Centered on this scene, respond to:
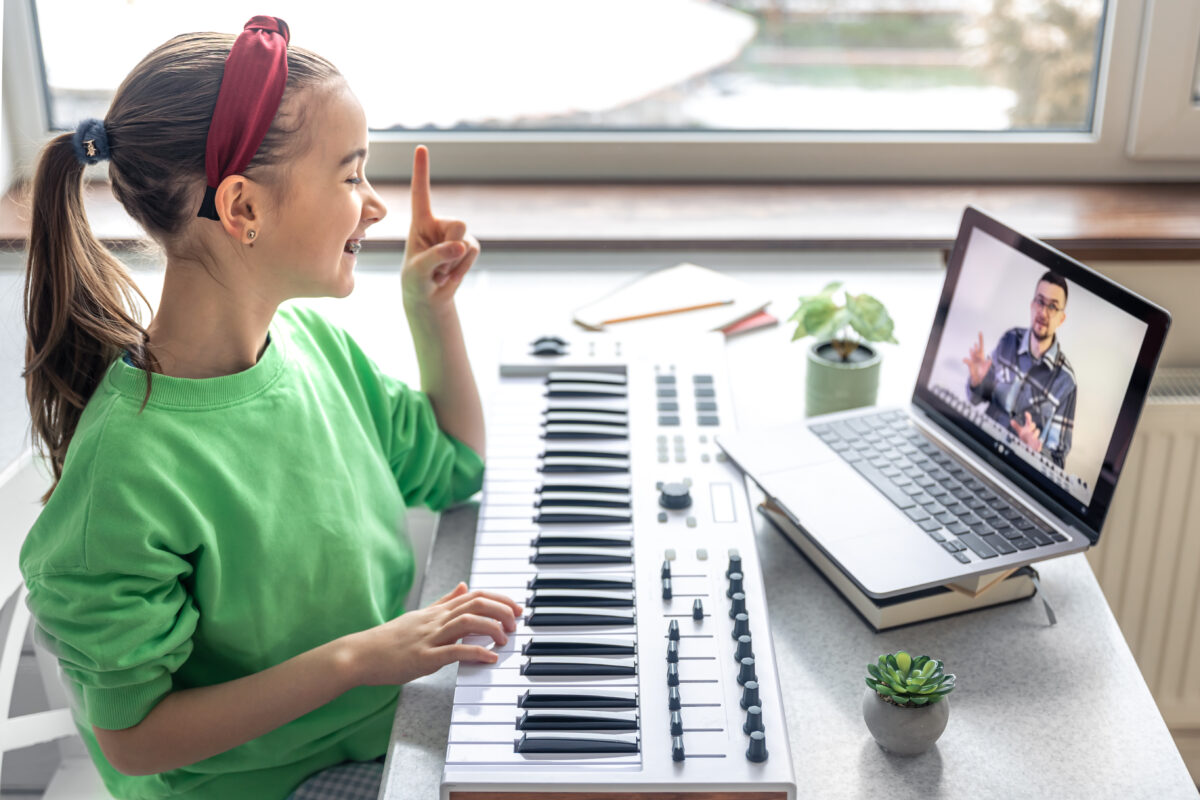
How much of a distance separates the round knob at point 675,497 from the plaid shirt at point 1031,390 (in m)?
0.32

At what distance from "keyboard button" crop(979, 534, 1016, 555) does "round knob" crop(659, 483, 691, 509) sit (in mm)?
279

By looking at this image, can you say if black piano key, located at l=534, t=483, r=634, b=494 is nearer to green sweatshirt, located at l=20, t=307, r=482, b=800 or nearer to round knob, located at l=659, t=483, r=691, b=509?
round knob, located at l=659, t=483, r=691, b=509

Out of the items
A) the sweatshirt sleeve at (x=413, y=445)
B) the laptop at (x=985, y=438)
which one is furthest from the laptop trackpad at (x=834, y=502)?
the sweatshirt sleeve at (x=413, y=445)

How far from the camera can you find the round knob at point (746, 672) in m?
0.88

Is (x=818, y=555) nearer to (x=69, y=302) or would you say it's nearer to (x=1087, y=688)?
(x=1087, y=688)

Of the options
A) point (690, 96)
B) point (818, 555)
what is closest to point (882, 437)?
point (818, 555)

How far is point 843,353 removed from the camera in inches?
52.2

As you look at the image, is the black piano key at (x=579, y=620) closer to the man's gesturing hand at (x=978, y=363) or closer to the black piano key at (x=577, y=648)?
the black piano key at (x=577, y=648)

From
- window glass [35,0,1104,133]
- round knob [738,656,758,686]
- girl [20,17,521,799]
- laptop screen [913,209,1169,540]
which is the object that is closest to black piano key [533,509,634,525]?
girl [20,17,521,799]

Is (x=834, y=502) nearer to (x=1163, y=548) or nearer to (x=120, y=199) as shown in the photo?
(x=120, y=199)

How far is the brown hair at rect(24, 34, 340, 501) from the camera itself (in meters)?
0.90

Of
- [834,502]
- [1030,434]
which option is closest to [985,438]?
[1030,434]

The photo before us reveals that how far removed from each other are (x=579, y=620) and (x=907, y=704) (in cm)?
27

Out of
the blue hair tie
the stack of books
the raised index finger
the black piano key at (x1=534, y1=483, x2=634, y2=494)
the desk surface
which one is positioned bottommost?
the desk surface
